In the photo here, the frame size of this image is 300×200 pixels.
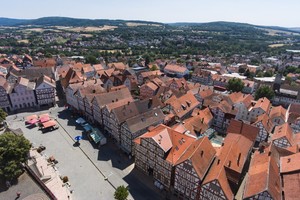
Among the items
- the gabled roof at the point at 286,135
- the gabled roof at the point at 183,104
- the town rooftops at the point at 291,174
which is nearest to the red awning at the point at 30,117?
the gabled roof at the point at 183,104

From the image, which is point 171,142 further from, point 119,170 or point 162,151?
point 119,170

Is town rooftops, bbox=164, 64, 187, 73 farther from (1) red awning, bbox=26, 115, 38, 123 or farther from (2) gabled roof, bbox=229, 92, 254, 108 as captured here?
(1) red awning, bbox=26, 115, 38, 123

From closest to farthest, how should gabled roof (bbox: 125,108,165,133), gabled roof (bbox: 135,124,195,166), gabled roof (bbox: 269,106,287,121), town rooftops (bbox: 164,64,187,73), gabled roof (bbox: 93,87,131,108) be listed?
gabled roof (bbox: 135,124,195,166) < gabled roof (bbox: 125,108,165,133) < gabled roof (bbox: 93,87,131,108) < gabled roof (bbox: 269,106,287,121) < town rooftops (bbox: 164,64,187,73)

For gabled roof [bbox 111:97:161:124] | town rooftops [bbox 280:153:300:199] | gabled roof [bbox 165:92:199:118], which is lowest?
town rooftops [bbox 280:153:300:199]

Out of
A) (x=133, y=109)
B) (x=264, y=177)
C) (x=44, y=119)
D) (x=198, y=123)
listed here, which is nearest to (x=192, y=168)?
(x=264, y=177)

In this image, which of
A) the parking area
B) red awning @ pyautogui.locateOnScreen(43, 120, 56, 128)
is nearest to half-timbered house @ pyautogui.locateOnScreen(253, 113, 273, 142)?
the parking area

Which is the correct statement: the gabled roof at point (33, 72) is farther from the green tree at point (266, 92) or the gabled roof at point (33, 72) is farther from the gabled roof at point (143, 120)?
the green tree at point (266, 92)

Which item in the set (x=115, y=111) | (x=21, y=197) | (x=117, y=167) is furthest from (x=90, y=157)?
(x=21, y=197)
